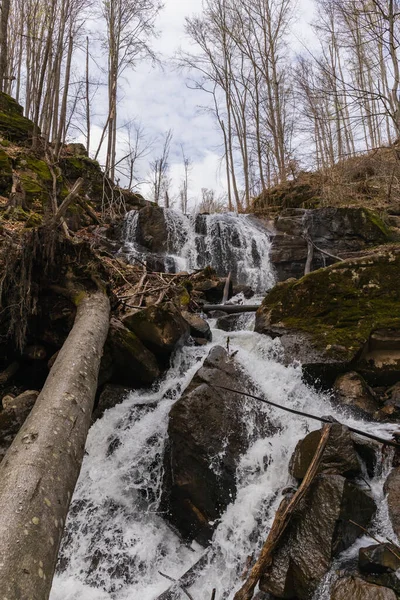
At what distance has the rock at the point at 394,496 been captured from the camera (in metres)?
2.74

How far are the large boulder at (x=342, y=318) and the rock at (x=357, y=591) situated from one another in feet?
8.57

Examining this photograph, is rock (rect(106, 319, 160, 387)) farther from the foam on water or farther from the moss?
the moss

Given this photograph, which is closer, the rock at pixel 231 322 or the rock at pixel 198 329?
the rock at pixel 198 329

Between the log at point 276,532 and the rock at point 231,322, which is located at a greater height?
the rock at point 231,322

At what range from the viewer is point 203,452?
3.58 meters

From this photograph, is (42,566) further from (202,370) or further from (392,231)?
(392,231)

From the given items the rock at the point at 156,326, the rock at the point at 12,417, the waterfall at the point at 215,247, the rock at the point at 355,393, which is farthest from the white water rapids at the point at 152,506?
the waterfall at the point at 215,247

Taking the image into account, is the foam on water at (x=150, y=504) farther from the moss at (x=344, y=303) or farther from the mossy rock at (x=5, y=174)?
the mossy rock at (x=5, y=174)

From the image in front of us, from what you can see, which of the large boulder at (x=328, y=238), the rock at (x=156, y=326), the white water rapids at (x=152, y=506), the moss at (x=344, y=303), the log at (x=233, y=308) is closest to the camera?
the white water rapids at (x=152, y=506)

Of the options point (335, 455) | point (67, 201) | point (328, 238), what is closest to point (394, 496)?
point (335, 455)

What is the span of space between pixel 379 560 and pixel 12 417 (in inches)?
139

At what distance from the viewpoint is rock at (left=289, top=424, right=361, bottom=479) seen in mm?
3053

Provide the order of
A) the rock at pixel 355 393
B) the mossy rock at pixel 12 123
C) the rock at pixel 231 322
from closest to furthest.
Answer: the rock at pixel 355 393, the rock at pixel 231 322, the mossy rock at pixel 12 123

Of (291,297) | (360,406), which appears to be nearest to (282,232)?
(291,297)
